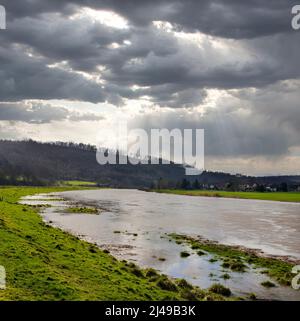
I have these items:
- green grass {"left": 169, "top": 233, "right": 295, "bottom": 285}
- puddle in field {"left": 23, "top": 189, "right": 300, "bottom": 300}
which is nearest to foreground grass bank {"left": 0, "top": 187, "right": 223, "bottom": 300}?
puddle in field {"left": 23, "top": 189, "right": 300, "bottom": 300}

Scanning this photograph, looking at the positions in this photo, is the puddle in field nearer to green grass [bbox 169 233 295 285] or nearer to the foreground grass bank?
green grass [bbox 169 233 295 285]

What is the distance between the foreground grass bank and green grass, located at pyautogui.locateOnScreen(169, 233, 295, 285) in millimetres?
9970

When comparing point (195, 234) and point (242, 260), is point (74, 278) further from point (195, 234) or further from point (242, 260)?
point (195, 234)

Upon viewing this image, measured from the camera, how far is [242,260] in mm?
42875

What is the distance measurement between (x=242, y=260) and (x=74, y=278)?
22.1 m

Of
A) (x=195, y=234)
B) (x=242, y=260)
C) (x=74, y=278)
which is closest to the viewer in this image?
(x=74, y=278)

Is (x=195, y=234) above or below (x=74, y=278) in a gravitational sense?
below

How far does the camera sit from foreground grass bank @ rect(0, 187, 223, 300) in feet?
74.4

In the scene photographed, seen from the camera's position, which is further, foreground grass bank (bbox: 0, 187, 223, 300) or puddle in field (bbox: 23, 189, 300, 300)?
puddle in field (bbox: 23, 189, 300, 300)

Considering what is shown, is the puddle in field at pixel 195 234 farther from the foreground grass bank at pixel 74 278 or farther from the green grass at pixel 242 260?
the foreground grass bank at pixel 74 278

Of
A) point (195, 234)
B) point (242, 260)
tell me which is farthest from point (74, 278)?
point (195, 234)

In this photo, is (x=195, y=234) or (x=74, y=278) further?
(x=195, y=234)
